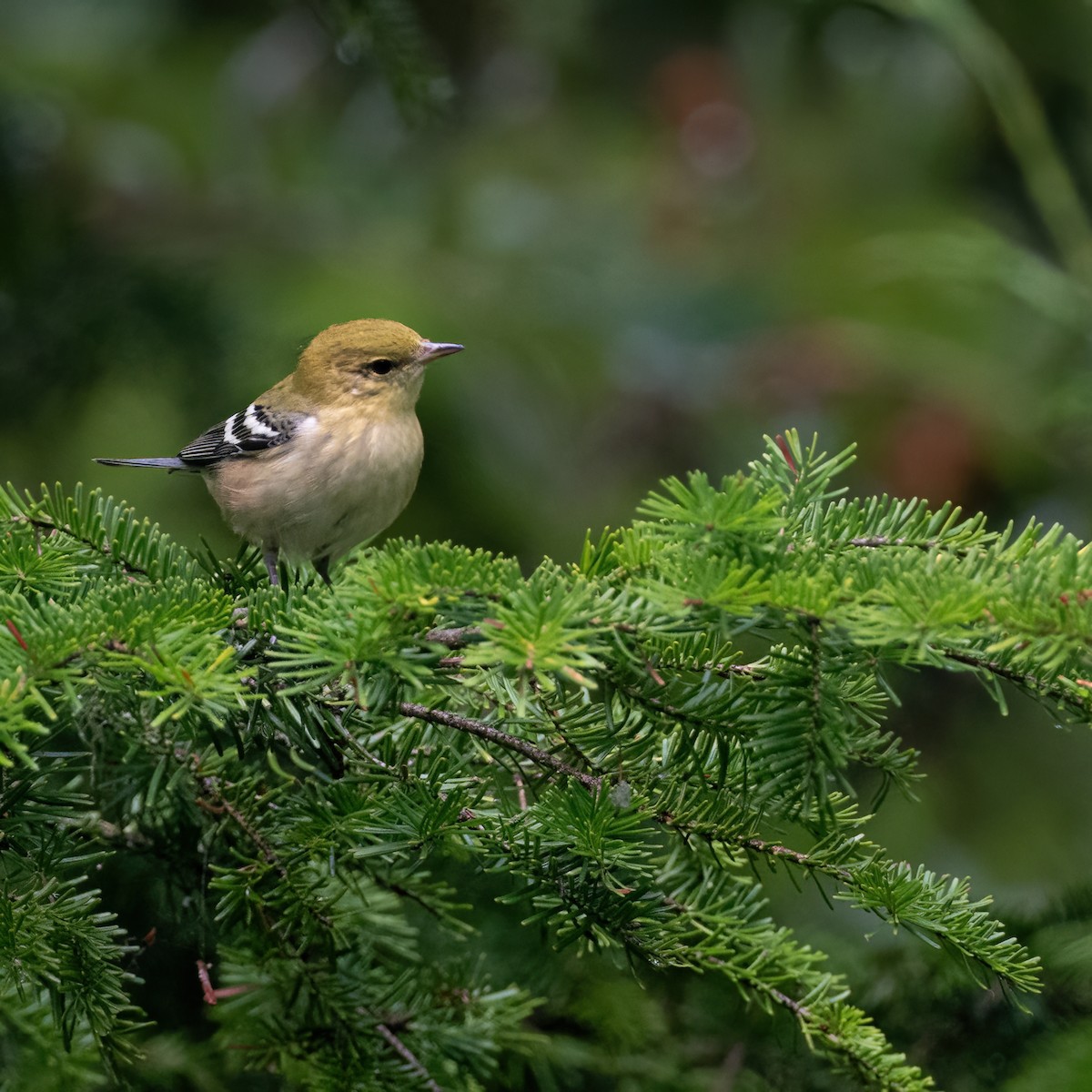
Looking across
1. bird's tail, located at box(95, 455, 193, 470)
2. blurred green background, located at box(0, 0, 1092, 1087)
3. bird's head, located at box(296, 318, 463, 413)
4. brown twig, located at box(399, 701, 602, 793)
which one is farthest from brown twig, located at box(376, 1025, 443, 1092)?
bird's tail, located at box(95, 455, 193, 470)

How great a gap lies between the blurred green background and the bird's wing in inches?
21.6

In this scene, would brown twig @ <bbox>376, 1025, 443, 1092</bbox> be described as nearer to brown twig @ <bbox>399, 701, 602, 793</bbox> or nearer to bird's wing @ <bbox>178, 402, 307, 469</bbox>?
brown twig @ <bbox>399, 701, 602, 793</bbox>

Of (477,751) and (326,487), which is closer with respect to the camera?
(477,751)

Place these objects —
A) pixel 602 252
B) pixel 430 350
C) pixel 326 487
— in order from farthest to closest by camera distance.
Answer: pixel 602 252 → pixel 430 350 → pixel 326 487

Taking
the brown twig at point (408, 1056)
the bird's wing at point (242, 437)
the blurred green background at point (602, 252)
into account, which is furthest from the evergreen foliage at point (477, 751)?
the bird's wing at point (242, 437)

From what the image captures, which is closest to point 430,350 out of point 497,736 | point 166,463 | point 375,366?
point 375,366

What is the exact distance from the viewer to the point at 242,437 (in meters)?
3.67

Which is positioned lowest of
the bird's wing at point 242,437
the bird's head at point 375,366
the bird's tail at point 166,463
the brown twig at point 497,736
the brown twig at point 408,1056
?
the brown twig at point 408,1056

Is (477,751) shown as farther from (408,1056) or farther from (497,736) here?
(408,1056)

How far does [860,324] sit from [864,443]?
107 cm

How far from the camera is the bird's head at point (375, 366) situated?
362 centimetres

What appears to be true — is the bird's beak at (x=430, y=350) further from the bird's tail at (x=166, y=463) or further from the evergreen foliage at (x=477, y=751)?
the evergreen foliage at (x=477, y=751)

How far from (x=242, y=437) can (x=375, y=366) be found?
0.46m

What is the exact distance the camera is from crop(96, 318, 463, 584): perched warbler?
3.38m
